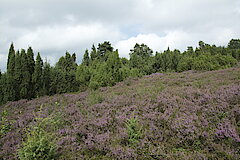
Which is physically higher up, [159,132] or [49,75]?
[49,75]

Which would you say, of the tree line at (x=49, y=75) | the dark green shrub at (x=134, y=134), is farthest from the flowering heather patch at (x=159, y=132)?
the tree line at (x=49, y=75)

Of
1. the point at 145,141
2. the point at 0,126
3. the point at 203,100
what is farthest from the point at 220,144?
the point at 0,126

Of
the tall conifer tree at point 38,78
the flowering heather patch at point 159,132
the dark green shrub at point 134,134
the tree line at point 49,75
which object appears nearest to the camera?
the flowering heather patch at point 159,132

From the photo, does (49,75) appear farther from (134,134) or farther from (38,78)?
(134,134)

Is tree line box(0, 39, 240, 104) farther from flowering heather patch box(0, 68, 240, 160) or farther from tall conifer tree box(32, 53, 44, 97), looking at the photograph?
flowering heather patch box(0, 68, 240, 160)

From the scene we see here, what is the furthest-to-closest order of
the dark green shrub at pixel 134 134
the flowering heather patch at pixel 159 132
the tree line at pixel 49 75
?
the tree line at pixel 49 75 < the dark green shrub at pixel 134 134 < the flowering heather patch at pixel 159 132

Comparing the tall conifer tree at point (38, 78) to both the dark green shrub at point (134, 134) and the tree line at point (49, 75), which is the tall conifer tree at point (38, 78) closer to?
the tree line at point (49, 75)

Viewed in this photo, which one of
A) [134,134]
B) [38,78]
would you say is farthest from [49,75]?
[134,134]

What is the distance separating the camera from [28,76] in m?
11.4

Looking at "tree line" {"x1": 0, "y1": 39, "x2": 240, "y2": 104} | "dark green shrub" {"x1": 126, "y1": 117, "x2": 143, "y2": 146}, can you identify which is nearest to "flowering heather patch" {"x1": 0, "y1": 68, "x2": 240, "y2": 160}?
"dark green shrub" {"x1": 126, "y1": 117, "x2": 143, "y2": 146}

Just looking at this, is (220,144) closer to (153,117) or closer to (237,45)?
(153,117)

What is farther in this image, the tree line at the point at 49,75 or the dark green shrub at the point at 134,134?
the tree line at the point at 49,75

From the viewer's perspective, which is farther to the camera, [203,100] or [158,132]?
[203,100]

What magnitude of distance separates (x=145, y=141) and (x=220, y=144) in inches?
65.4
